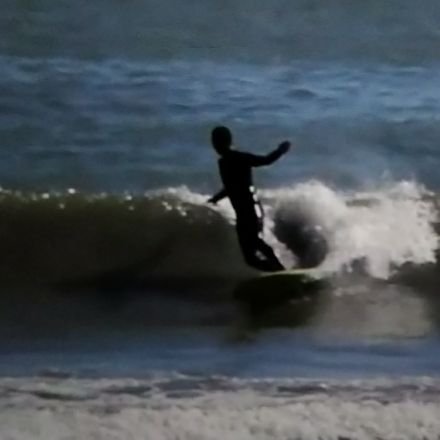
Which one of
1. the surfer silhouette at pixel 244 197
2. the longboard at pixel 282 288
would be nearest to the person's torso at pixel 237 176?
the surfer silhouette at pixel 244 197

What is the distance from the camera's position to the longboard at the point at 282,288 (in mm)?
11789

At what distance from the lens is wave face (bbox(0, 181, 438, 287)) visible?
43.1ft

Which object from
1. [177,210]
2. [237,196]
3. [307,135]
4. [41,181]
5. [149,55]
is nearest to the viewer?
[237,196]

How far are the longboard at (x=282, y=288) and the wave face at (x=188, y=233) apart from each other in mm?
797

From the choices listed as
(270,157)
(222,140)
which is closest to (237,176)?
(222,140)

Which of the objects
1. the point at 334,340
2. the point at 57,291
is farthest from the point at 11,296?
the point at 334,340

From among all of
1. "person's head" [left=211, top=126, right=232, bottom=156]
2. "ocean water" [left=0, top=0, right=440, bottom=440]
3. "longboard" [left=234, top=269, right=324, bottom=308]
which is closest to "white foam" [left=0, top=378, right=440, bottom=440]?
"ocean water" [left=0, top=0, right=440, bottom=440]

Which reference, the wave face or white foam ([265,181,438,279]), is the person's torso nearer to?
white foam ([265,181,438,279])

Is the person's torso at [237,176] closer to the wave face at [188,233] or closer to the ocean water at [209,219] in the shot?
the ocean water at [209,219]

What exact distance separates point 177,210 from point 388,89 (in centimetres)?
734

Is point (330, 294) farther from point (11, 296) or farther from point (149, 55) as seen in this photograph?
point (149, 55)

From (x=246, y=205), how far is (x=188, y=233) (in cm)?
247

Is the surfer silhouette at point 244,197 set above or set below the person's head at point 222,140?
below

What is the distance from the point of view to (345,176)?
1656 centimetres
